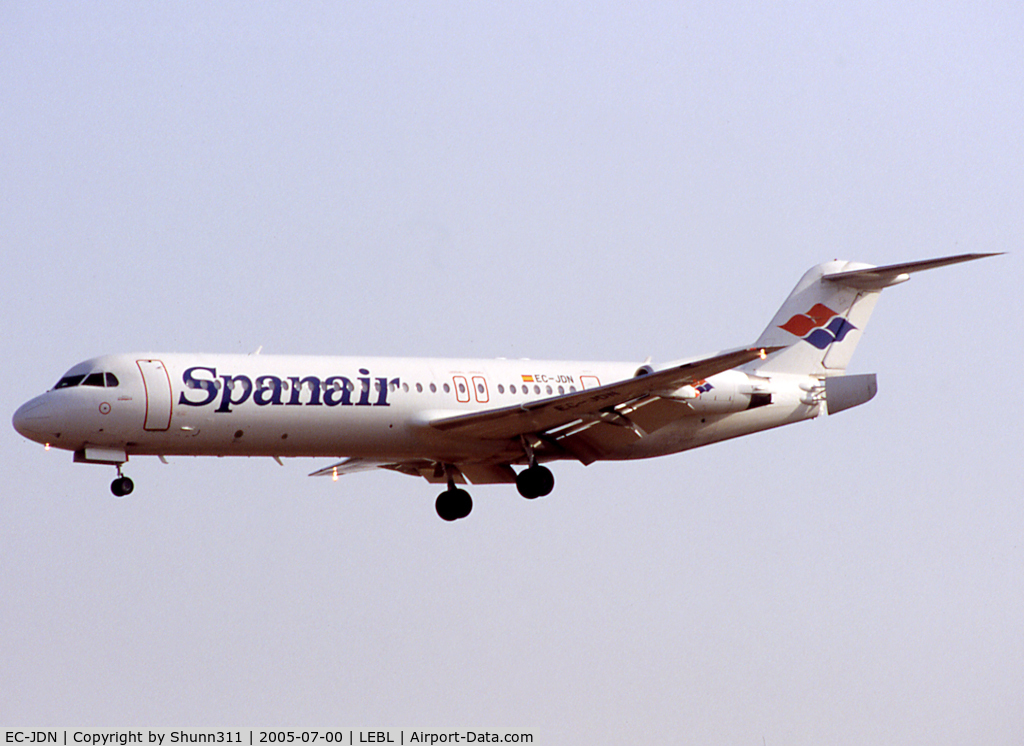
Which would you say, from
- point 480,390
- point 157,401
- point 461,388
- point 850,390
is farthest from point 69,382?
point 850,390

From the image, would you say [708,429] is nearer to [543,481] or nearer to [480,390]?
[543,481]

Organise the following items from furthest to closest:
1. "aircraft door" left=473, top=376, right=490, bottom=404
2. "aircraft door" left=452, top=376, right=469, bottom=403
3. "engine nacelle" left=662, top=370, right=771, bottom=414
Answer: "engine nacelle" left=662, top=370, right=771, bottom=414 < "aircraft door" left=473, top=376, right=490, bottom=404 < "aircraft door" left=452, top=376, right=469, bottom=403

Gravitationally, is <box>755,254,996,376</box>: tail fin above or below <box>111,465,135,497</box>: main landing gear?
above

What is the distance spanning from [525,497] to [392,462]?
335 cm

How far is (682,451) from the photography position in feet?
104

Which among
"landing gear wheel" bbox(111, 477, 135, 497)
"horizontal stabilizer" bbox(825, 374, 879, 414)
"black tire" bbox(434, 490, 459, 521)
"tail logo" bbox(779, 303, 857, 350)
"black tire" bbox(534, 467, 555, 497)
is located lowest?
"landing gear wheel" bbox(111, 477, 135, 497)

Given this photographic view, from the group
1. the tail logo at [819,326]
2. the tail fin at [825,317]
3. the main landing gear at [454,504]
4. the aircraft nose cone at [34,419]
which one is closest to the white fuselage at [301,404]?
the aircraft nose cone at [34,419]

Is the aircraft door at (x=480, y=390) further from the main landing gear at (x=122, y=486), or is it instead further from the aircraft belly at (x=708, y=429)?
the main landing gear at (x=122, y=486)

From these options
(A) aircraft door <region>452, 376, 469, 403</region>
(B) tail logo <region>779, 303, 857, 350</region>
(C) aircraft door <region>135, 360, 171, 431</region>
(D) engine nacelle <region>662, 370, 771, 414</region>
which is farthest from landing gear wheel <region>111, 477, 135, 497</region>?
(B) tail logo <region>779, 303, 857, 350</region>

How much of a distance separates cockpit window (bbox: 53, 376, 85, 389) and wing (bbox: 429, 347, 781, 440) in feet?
21.3

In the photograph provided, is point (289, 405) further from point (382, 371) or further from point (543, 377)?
point (543, 377)

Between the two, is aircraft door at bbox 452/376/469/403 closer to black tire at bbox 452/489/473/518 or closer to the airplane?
the airplane

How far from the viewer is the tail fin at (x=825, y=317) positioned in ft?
109

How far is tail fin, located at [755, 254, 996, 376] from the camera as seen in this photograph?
33125mm
